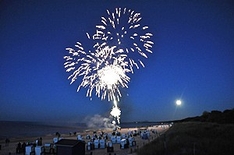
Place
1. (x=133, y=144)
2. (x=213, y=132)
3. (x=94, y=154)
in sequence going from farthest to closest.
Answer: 1. (x=133, y=144)
2. (x=94, y=154)
3. (x=213, y=132)

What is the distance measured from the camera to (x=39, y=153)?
86.7ft

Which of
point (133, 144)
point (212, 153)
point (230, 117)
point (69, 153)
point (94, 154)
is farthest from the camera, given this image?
point (230, 117)

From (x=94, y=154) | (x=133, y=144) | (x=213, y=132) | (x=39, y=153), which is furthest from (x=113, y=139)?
(x=213, y=132)

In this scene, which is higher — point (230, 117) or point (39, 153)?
point (230, 117)

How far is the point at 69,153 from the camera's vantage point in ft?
67.6

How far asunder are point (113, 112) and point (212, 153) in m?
55.1

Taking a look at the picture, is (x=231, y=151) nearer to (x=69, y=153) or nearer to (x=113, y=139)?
(x=69, y=153)

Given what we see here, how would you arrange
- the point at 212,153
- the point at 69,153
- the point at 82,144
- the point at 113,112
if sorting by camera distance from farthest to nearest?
the point at 113,112 < the point at 82,144 < the point at 69,153 < the point at 212,153

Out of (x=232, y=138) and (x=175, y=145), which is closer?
(x=175, y=145)

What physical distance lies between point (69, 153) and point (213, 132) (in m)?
16.9

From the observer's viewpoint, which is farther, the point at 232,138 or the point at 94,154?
the point at 94,154

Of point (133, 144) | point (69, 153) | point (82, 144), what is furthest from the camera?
point (133, 144)

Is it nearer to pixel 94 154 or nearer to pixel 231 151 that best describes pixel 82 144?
pixel 94 154

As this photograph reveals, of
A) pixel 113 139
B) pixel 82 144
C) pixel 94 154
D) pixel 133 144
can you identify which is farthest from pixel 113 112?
pixel 82 144
